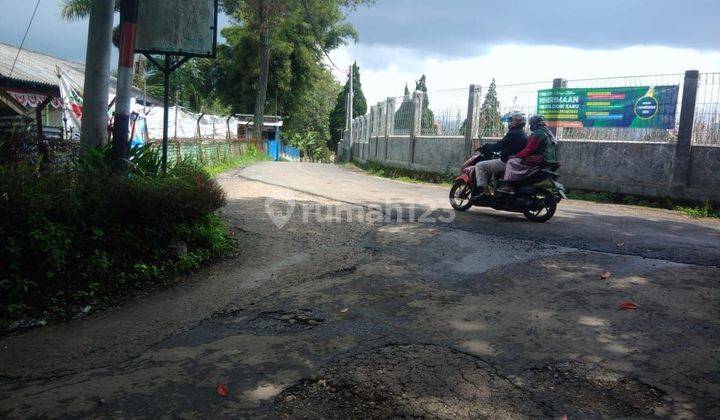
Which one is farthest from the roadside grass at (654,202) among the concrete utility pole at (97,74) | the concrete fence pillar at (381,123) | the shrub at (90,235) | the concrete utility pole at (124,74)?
the concrete fence pillar at (381,123)

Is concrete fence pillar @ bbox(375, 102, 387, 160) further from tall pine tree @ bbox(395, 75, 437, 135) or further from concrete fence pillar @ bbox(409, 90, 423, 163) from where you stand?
concrete fence pillar @ bbox(409, 90, 423, 163)

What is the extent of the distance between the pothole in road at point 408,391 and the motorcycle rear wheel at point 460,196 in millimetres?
5693

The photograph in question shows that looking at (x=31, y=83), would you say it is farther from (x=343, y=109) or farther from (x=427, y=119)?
(x=343, y=109)

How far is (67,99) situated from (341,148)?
26.9 m

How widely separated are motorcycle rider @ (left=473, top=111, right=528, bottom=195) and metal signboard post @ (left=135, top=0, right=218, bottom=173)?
14.2ft

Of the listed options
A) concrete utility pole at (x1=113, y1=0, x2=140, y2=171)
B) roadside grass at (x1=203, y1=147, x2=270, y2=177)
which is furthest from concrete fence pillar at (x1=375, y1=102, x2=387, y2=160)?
concrete utility pole at (x1=113, y1=0, x2=140, y2=171)

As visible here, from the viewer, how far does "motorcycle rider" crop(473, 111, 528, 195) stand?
8.20 m

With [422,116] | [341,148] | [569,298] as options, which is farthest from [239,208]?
A: [341,148]

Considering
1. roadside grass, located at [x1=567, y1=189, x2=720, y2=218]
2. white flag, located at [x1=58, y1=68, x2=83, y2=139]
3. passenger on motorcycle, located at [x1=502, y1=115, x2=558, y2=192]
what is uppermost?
white flag, located at [x1=58, y1=68, x2=83, y2=139]

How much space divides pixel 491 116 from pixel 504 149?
5551mm

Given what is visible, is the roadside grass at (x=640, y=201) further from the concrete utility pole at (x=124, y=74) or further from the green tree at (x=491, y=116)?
the concrete utility pole at (x=124, y=74)

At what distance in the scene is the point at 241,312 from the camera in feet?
14.2

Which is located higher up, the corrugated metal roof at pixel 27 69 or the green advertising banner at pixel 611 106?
the corrugated metal roof at pixel 27 69

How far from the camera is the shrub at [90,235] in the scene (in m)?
4.34
